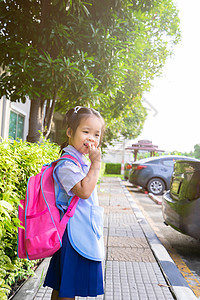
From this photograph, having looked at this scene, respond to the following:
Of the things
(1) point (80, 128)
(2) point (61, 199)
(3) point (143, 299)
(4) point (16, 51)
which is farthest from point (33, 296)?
(4) point (16, 51)

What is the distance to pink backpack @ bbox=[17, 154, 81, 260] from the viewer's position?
1751 mm

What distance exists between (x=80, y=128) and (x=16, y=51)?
160 inches

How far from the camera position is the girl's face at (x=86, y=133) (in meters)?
1.94

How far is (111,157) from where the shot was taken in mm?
49906

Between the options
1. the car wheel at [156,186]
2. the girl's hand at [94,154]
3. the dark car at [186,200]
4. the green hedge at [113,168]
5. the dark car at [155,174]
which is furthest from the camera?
the green hedge at [113,168]

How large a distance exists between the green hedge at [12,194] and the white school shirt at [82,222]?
401 mm

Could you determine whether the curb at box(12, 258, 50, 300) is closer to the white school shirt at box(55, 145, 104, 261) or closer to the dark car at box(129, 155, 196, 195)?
the white school shirt at box(55, 145, 104, 261)

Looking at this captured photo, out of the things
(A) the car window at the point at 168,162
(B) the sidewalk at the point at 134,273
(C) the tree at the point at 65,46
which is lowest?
(B) the sidewalk at the point at 134,273

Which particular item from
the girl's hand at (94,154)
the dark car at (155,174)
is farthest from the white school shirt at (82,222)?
the dark car at (155,174)

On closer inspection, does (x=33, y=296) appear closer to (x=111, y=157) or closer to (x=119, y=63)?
(x=119, y=63)

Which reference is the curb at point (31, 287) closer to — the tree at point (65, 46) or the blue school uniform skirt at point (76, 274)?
the blue school uniform skirt at point (76, 274)

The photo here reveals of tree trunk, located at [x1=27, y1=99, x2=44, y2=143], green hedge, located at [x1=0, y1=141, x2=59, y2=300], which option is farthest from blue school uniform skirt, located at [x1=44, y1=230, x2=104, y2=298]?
tree trunk, located at [x1=27, y1=99, x2=44, y2=143]

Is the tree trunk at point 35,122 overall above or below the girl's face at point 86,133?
above

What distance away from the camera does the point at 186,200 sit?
441cm
